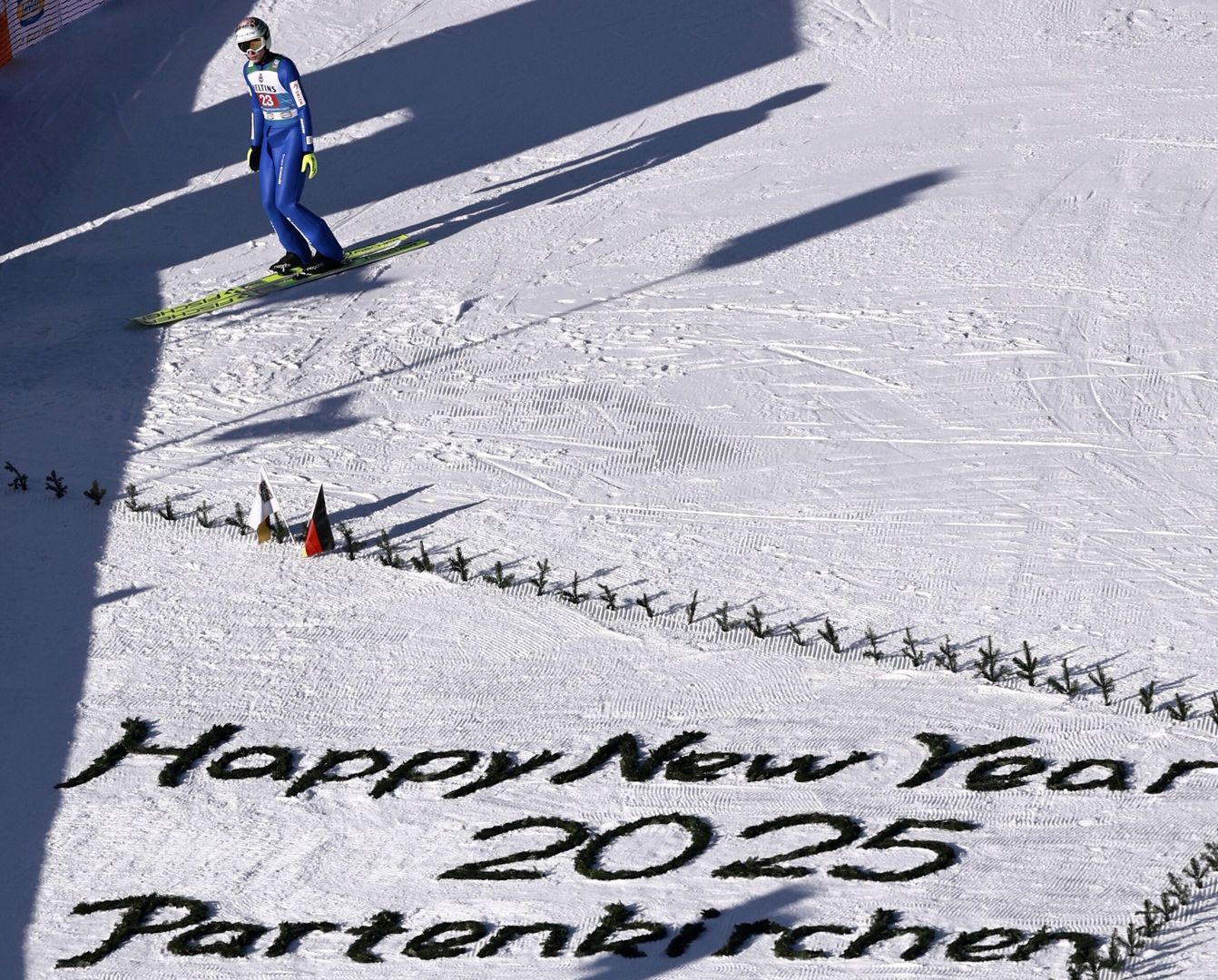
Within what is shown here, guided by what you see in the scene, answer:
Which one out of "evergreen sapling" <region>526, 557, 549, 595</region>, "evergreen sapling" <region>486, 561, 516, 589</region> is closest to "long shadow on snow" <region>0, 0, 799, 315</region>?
"evergreen sapling" <region>486, 561, 516, 589</region>

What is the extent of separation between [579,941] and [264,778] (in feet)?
5.88

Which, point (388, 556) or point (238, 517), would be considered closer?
point (388, 556)

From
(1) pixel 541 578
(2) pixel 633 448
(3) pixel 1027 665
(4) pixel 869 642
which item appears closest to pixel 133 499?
(1) pixel 541 578

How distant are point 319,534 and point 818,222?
Result: 5308 millimetres

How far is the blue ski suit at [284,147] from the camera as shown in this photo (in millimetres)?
12125

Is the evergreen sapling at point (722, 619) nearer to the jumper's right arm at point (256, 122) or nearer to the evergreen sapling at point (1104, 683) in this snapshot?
the evergreen sapling at point (1104, 683)

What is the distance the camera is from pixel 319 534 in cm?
965

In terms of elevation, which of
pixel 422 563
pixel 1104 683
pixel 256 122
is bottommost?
pixel 1104 683

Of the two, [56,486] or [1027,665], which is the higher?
[56,486]

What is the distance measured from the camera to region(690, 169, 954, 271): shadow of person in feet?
42.5

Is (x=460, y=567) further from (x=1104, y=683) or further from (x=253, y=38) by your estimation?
(x=253, y=38)

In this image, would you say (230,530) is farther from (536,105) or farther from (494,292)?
(536,105)

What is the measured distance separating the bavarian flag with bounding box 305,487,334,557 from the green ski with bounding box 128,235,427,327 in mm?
3336

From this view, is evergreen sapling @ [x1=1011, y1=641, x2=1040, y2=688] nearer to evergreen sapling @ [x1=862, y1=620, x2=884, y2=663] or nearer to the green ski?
evergreen sapling @ [x1=862, y1=620, x2=884, y2=663]
